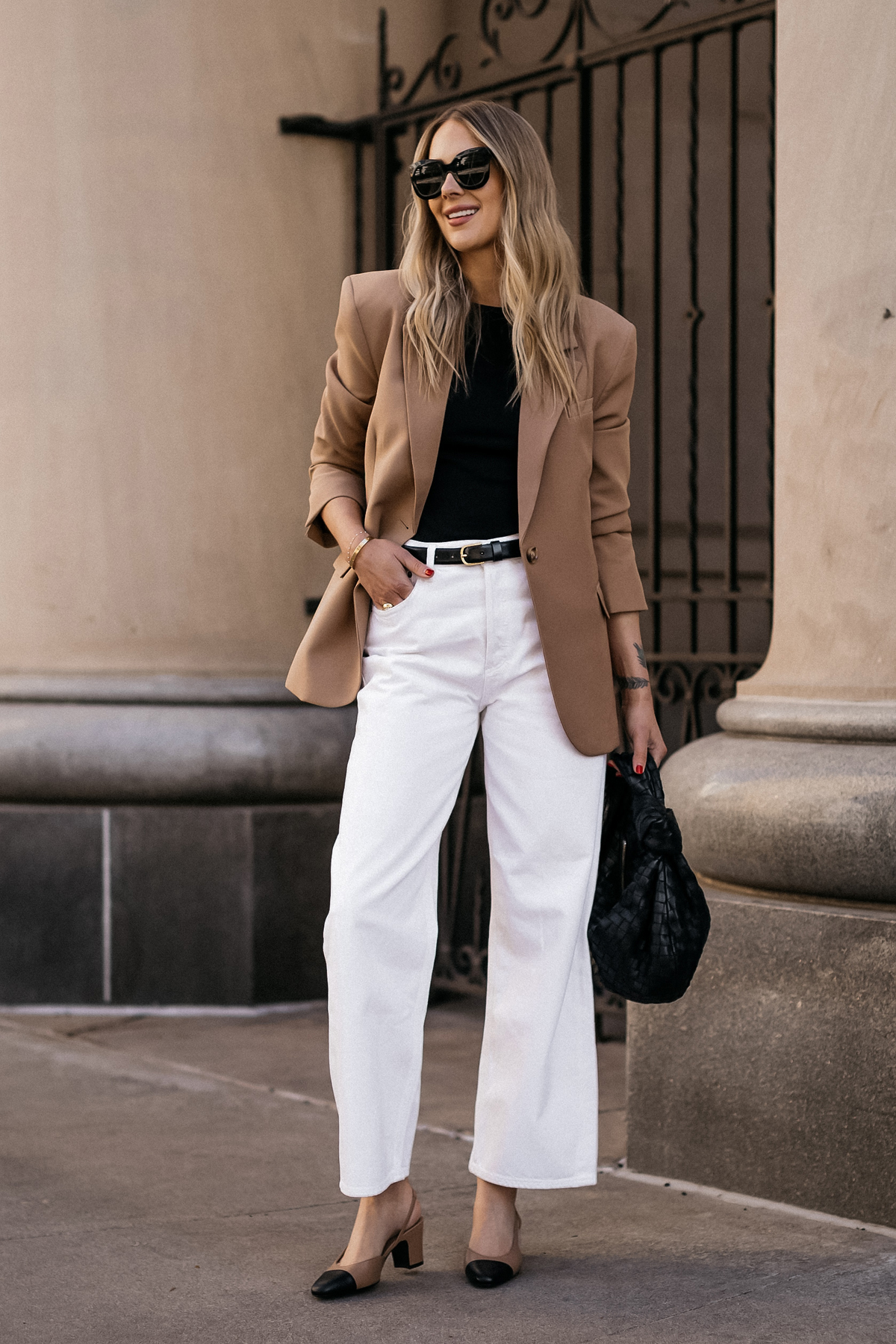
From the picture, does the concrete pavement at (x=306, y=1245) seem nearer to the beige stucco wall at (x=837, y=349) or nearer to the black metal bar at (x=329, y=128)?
the beige stucco wall at (x=837, y=349)

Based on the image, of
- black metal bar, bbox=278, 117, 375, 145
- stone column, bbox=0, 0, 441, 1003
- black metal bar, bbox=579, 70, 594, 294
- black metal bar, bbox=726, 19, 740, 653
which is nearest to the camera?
black metal bar, bbox=726, 19, 740, 653

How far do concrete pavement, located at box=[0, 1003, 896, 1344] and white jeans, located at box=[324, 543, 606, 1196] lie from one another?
0.23 meters

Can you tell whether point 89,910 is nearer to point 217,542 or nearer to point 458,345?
point 217,542

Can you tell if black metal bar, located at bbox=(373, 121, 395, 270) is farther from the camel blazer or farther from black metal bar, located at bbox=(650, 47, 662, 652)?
the camel blazer

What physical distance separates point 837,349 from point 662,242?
11.1 feet

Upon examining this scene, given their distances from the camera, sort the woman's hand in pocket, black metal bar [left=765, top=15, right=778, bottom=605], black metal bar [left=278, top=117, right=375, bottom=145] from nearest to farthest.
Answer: the woman's hand in pocket
black metal bar [left=765, top=15, right=778, bottom=605]
black metal bar [left=278, top=117, right=375, bottom=145]

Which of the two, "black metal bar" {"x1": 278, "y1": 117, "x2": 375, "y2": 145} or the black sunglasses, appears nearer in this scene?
the black sunglasses

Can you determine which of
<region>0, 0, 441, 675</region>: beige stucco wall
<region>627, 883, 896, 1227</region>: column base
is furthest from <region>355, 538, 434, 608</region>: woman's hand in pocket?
<region>0, 0, 441, 675</region>: beige stucco wall

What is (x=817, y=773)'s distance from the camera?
140 inches

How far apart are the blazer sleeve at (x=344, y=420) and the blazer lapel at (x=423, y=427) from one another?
132 mm

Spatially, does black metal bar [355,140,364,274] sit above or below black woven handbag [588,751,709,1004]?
above

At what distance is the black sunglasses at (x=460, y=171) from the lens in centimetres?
302

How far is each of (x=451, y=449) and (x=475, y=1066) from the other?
2.40 m

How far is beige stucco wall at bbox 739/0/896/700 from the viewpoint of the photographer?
11.6ft
